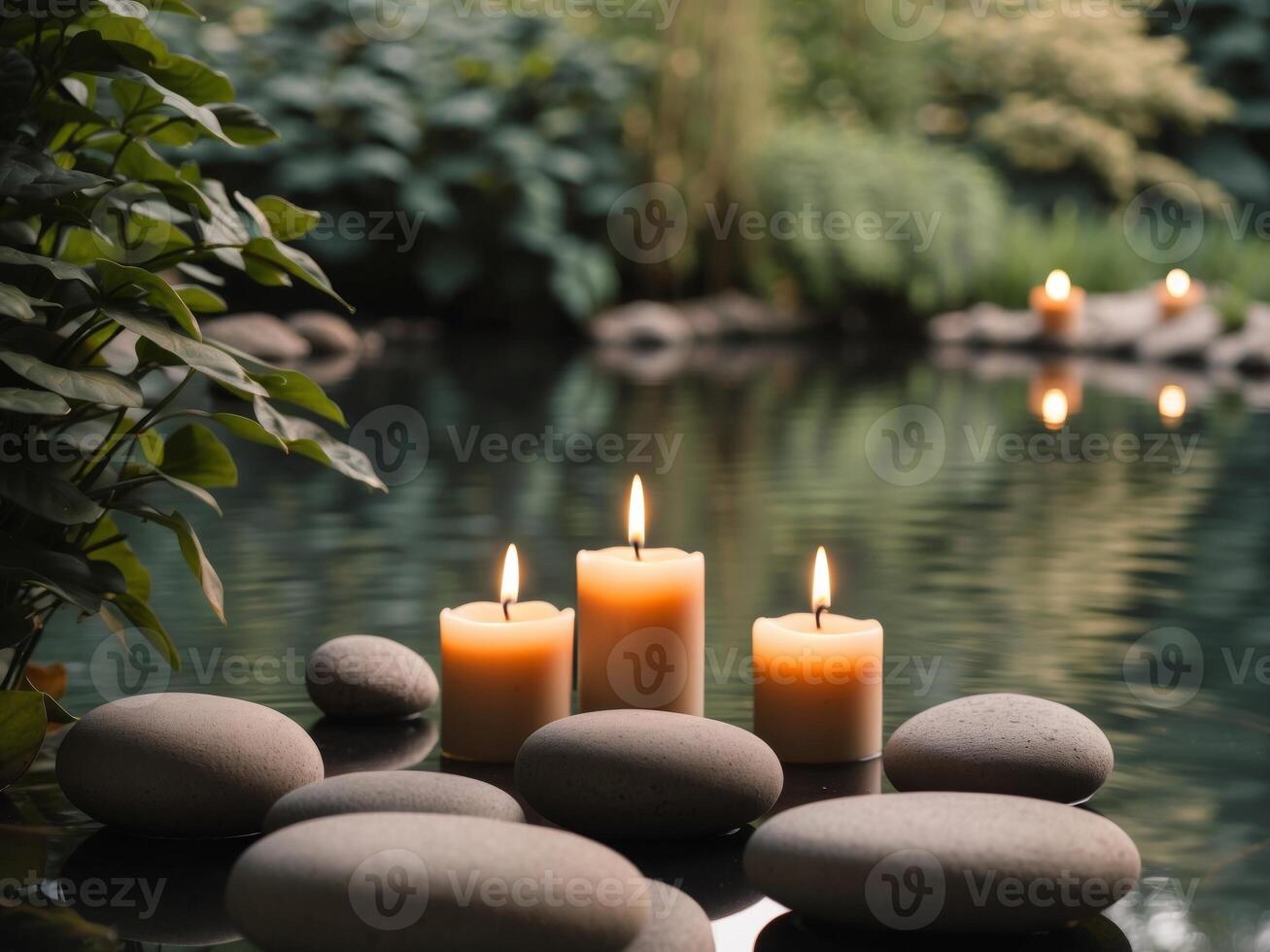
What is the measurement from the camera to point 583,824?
121 centimetres

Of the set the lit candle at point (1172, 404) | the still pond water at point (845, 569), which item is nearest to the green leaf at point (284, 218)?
the still pond water at point (845, 569)

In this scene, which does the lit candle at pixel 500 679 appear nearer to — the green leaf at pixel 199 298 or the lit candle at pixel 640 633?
the lit candle at pixel 640 633

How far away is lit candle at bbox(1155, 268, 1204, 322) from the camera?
663 cm

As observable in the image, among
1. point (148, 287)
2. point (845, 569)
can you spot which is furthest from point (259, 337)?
point (148, 287)

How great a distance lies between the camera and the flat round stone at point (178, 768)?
1211 millimetres

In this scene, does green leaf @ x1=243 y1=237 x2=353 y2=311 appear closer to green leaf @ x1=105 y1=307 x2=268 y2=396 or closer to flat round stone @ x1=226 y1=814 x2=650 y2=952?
green leaf @ x1=105 y1=307 x2=268 y2=396

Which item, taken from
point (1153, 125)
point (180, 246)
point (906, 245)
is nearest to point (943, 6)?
point (1153, 125)

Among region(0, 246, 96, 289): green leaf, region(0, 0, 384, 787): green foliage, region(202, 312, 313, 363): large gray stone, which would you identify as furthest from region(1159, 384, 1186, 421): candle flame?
region(0, 246, 96, 289): green leaf

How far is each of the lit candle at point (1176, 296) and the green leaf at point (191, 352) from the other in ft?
19.5

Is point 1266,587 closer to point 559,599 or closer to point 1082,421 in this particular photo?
point 559,599

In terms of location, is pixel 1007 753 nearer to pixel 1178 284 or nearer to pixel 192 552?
pixel 192 552

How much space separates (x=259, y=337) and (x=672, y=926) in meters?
5.26

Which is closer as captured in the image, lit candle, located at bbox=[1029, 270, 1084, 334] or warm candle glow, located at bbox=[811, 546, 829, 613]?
warm candle glow, located at bbox=[811, 546, 829, 613]

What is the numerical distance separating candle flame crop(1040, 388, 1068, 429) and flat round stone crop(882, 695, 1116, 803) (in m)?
3.21
